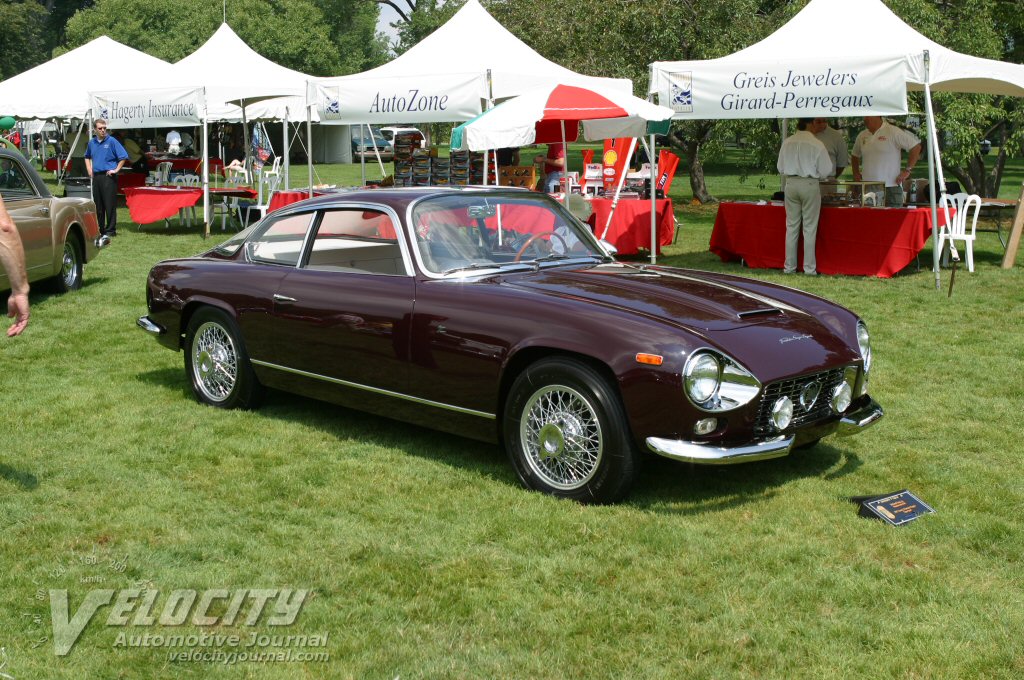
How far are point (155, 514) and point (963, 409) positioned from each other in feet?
16.3

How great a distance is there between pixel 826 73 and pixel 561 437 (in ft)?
27.5

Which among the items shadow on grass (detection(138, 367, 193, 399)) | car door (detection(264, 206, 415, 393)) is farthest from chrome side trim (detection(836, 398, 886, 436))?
shadow on grass (detection(138, 367, 193, 399))

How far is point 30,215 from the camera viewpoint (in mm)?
10680

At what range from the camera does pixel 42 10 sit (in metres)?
66.9

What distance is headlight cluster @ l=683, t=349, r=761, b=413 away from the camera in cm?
467

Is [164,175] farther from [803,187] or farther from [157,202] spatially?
[803,187]

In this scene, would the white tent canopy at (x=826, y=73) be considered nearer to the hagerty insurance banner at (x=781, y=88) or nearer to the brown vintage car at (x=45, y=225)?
the hagerty insurance banner at (x=781, y=88)

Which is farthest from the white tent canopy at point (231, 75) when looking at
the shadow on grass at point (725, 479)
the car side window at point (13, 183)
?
A: the shadow on grass at point (725, 479)

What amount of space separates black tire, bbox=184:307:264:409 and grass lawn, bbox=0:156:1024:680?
0.44 feet

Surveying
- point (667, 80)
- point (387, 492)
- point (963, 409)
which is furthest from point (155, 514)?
point (667, 80)

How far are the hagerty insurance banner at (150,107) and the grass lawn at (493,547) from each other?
11280 millimetres

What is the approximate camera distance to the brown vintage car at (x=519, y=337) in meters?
4.76

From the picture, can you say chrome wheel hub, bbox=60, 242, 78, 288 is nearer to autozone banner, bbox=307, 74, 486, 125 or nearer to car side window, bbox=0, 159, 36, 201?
car side window, bbox=0, 159, 36, 201

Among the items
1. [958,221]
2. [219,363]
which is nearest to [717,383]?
[219,363]
